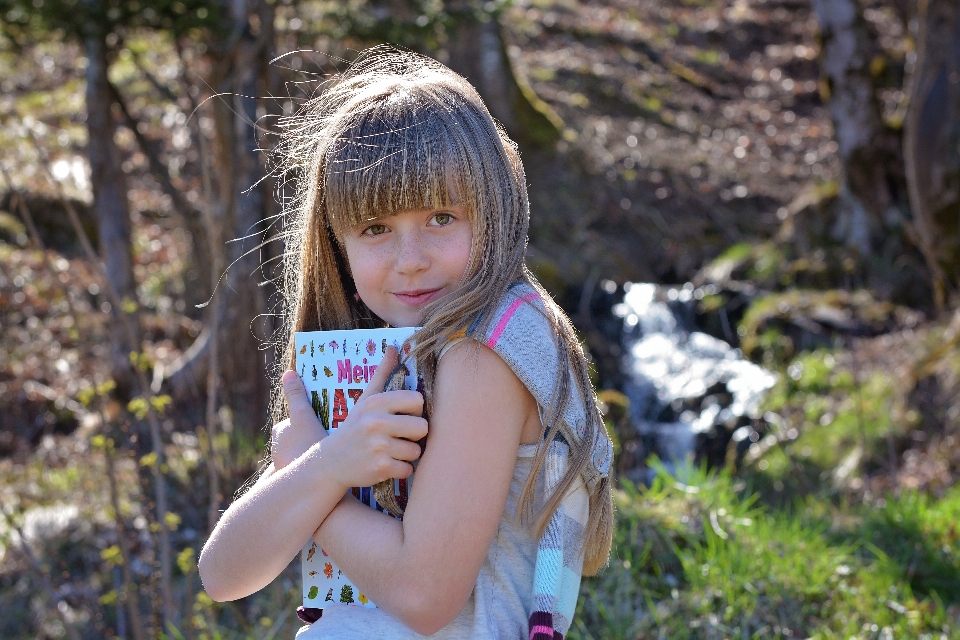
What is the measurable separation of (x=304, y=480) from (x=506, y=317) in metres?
0.40

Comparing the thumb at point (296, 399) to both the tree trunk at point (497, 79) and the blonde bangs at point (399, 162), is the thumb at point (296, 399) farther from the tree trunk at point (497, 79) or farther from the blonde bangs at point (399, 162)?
the tree trunk at point (497, 79)

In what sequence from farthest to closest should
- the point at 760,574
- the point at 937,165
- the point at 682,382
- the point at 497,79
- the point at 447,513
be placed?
the point at 497,79 → the point at 682,382 → the point at 937,165 → the point at 760,574 → the point at 447,513

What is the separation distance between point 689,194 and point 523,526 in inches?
369

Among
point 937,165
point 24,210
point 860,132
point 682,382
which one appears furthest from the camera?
point 860,132

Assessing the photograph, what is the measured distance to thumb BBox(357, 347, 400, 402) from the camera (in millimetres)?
1521

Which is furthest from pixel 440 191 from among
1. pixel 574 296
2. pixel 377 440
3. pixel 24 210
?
pixel 574 296

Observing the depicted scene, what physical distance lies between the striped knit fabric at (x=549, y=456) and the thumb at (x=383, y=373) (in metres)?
0.13

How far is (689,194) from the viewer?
10539mm

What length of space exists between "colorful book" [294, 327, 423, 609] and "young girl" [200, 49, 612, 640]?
0.09 ft

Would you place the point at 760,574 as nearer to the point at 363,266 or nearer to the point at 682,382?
the point at 363,266

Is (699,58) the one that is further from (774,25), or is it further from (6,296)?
(6,296)

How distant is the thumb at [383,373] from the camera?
1521 millimetres

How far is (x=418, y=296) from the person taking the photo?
63.5 inches

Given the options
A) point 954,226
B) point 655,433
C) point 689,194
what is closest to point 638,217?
point 689,194
